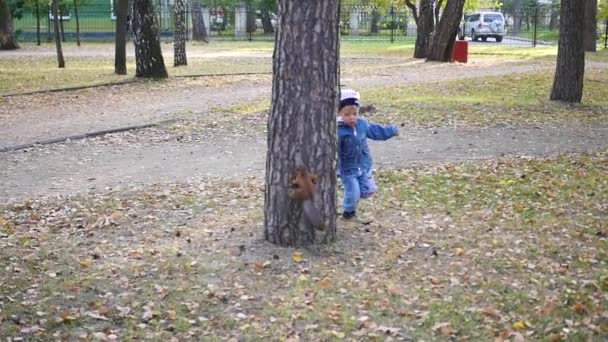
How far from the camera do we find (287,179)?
541 cm

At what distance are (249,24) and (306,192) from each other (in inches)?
1745

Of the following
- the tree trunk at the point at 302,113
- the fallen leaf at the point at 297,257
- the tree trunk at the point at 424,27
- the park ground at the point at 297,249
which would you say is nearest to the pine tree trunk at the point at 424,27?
the tree trunk at the point at 424,27

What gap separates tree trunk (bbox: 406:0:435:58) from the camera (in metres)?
26.1

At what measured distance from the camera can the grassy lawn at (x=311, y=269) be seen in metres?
4.39

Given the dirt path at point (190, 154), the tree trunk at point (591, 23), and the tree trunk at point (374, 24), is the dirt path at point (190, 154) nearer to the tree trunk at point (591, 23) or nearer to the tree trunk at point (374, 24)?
the tree trunk at point (591, 23)

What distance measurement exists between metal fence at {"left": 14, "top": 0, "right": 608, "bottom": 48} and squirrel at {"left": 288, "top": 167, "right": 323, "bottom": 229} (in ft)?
121

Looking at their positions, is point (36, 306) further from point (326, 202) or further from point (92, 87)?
point (92, 87)

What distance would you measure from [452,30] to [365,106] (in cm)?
1199

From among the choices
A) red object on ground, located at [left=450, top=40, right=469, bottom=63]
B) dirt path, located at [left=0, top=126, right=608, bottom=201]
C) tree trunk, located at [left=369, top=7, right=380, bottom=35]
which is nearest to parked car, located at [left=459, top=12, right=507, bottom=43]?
tree trunk, located at [left=369, top=7, right=380, bottom=35]

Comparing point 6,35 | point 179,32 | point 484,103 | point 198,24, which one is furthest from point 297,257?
point 198,24

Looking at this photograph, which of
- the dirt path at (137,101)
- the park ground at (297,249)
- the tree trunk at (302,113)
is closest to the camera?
the park ground at (297,249)

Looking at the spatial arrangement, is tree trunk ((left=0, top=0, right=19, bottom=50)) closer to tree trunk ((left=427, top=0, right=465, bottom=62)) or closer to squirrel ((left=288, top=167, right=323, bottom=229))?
tree trunk ((left=427, top=0, right=465, bottom=62))

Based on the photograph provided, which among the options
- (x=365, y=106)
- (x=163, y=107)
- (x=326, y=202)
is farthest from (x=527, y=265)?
(x=163, y=107)

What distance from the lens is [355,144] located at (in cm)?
601
